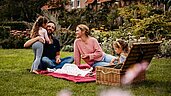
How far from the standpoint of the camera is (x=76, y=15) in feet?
89.4

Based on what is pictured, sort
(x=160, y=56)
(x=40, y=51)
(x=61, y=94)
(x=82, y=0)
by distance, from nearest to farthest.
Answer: (x=61, y=94) → (x=40, y=51) → (x=160, y=56) → (x=82, y=0)

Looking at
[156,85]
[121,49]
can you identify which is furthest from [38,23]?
[156,85]

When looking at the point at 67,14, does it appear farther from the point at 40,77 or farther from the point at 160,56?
the point at 40,77

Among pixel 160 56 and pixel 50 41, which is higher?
pixel 50 41

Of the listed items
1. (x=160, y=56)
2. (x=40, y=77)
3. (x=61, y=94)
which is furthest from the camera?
(x=160, y=56)

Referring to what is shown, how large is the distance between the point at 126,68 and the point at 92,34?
9.86 meters

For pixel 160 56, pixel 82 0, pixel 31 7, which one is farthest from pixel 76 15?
pixel 160 56

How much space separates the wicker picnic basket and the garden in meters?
0.18

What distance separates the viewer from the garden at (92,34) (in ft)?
22.4

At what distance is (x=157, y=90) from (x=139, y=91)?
0.98 ft

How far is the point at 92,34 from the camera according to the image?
1698 cm

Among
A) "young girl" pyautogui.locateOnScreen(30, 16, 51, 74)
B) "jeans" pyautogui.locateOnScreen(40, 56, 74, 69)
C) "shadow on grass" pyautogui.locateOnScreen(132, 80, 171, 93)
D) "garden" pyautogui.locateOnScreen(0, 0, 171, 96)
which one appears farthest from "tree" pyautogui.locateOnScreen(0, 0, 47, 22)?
"shadow on grass" pyautogui.locateOnScreen(132, 80, 171, 93)

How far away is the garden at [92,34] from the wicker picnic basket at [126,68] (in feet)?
0.58

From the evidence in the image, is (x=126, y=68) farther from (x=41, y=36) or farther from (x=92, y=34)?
(x=92, y=34)
